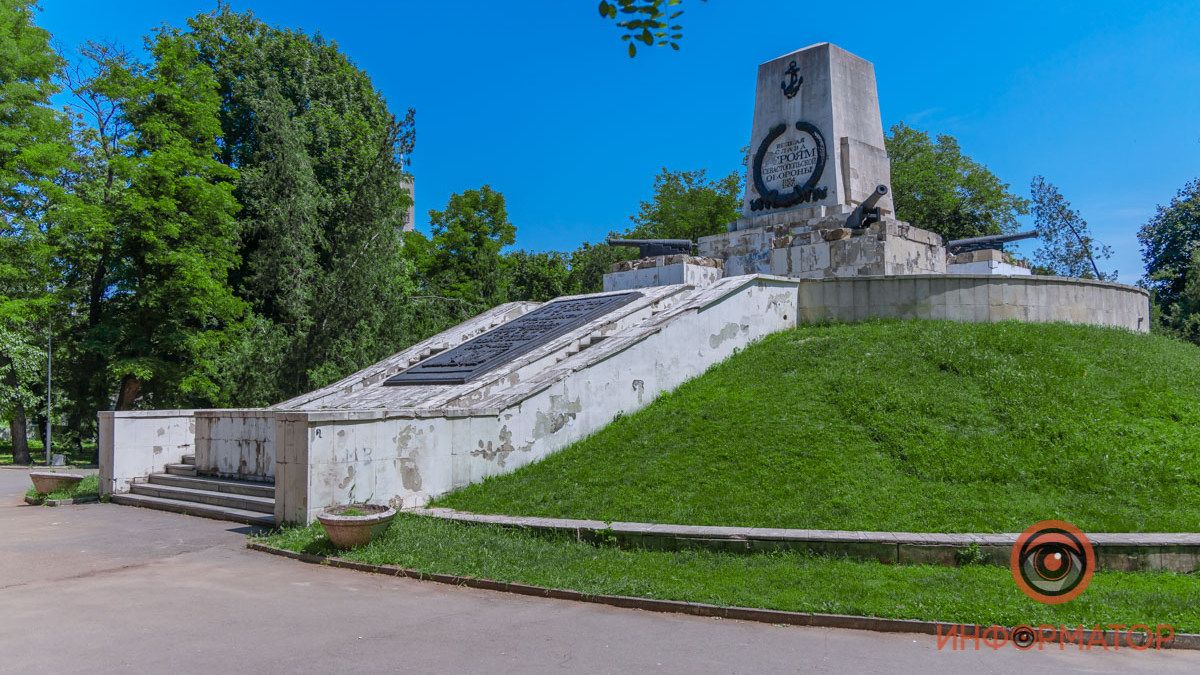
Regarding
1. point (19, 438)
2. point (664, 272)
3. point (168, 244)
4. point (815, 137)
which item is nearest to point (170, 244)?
point (168, 244)

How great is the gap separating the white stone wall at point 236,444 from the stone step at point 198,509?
30.2 inches

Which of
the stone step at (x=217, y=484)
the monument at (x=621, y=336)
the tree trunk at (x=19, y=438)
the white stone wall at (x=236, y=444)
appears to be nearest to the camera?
the monument at (x=621, y=336)

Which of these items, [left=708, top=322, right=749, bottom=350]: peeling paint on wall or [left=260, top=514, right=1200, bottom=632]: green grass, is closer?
[left=260, top=514, right=1200, bottom=632]: green grass

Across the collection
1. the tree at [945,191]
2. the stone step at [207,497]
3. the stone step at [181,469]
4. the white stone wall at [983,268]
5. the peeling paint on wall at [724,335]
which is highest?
the tree at [945,191]

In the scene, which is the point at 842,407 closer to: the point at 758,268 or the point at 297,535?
the point at 297,535

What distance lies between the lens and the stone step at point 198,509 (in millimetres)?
9742

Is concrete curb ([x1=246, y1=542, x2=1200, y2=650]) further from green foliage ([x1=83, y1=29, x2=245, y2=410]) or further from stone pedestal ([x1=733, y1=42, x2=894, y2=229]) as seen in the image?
green foliage ([x1=83, y1=29, x2=245, y2=410])

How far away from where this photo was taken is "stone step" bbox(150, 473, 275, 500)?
35.2ft

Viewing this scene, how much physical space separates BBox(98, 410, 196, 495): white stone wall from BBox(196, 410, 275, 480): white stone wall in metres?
1.21

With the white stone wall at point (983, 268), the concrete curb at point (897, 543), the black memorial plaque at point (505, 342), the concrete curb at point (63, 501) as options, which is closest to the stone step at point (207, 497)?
the concrete curb at point (63, 501)

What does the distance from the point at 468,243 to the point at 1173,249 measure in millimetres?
31586

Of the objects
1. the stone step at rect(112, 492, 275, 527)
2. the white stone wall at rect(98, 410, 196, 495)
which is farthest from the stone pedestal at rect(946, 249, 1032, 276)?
the white stone wall at rect(98, 410, 196, 495)

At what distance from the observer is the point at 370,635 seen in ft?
17.5

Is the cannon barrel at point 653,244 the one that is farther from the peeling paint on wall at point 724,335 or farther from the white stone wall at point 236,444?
the white stone wall at point 236,444
